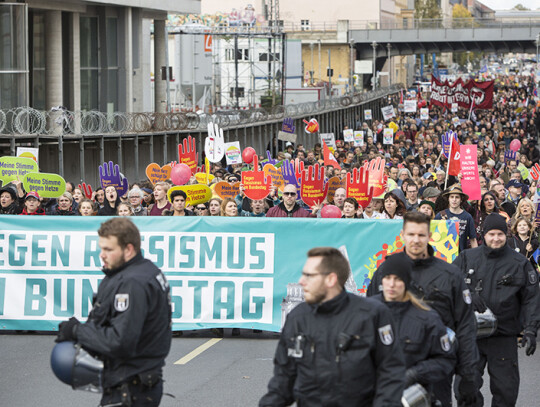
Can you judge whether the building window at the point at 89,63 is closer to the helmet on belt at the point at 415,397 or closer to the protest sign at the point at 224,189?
the protest sign at the point at 224,189

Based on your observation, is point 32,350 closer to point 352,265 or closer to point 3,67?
point 352,265

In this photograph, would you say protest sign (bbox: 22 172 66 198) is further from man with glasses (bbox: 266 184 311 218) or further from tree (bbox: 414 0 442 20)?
tree (bbox: 414 0 442 20)

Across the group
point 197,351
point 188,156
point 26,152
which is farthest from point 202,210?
point 188,156

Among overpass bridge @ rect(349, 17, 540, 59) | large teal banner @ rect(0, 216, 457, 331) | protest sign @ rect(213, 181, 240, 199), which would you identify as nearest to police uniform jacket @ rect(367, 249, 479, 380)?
large teal banner @ rect(0, 216, 457, 331)

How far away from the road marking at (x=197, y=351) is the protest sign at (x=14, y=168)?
5971mm

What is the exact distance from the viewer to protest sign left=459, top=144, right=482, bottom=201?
685 inches

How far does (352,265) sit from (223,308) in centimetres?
146

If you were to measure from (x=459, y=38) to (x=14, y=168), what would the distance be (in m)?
82.2

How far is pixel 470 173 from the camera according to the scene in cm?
1778

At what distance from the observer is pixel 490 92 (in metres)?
48.0

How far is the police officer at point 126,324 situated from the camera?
19.7ft

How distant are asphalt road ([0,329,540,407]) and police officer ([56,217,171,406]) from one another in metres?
3.39

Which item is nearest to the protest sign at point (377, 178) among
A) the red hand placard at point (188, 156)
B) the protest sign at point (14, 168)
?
the protest sign at point (14, 168)

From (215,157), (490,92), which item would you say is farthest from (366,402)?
(490,92)
